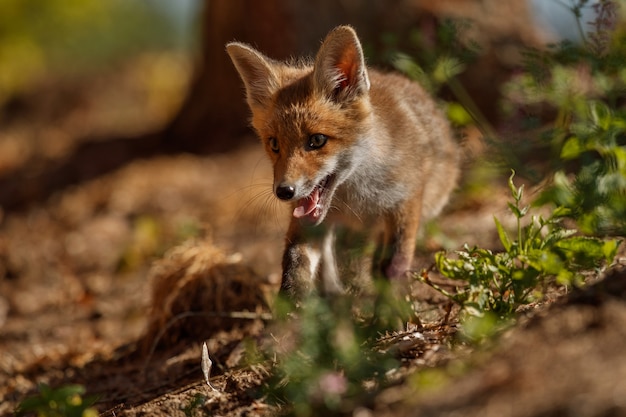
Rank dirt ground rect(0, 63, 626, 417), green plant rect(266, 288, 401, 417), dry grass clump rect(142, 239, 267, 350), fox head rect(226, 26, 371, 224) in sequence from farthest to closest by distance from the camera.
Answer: dry grass clump rect(142, 239, 267, 350)
fox head rect(226, 26, 371, 224)
green plant rect(266, 288, 401, 417)
dirt ground rect(0, 63, 626, 417)

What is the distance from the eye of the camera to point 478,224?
591cm

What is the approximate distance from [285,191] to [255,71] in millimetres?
1042

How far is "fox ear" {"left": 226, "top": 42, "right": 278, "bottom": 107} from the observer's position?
4500mm

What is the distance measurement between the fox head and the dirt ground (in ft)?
2.97

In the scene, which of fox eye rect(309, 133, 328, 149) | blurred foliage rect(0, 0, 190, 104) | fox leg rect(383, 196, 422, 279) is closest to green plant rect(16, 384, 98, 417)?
fox eye rect(309, 133, 328, 149)

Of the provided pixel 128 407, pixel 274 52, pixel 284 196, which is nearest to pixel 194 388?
pixel 128 407

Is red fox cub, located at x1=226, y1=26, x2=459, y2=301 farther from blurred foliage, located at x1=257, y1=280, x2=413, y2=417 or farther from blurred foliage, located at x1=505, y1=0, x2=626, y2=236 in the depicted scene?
blurred foliage, located at x1=257, y1=280, x2=413, y2=417

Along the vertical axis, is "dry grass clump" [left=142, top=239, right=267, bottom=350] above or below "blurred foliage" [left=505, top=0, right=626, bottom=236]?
below

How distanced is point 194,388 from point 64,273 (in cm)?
358

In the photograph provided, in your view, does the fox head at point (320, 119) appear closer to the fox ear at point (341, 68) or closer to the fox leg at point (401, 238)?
the fox ear at point (341, 68)

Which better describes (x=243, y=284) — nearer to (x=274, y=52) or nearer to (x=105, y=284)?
(x=105, y=284)

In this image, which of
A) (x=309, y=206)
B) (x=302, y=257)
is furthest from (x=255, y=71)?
(x=302, y=257)

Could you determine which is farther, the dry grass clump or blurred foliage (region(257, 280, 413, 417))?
the dry grass clump

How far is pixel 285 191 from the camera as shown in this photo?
3.92 m
